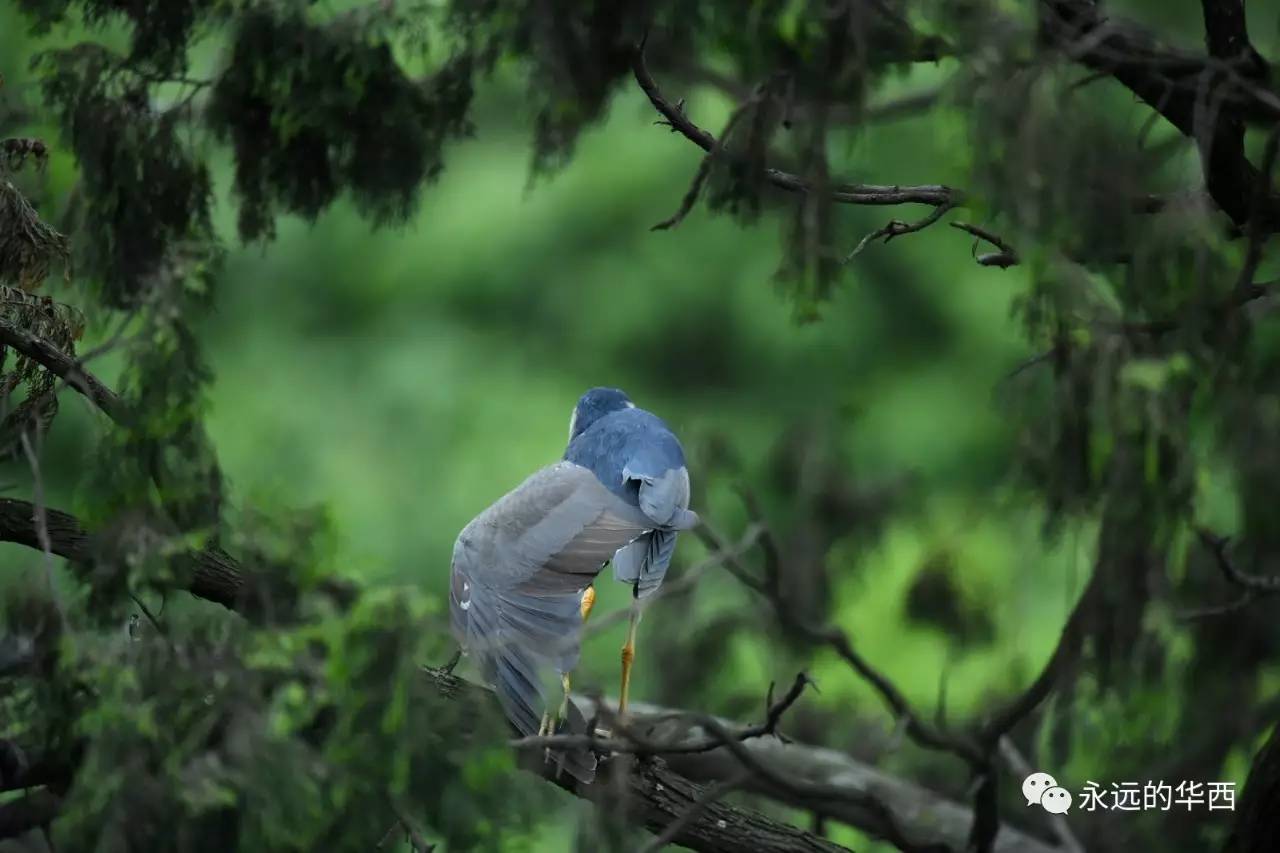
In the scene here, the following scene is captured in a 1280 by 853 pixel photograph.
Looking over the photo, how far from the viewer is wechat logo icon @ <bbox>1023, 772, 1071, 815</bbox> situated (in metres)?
3.11

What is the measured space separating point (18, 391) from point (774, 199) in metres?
1.28

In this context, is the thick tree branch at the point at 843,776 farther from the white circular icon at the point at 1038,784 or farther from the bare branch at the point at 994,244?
the bare branch at the point at 994,244

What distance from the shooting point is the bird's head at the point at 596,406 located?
324 centimetres

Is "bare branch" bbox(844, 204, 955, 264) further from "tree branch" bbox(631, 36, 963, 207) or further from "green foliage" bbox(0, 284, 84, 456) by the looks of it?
"green foliage" bbox(0, 284, 84, 456)

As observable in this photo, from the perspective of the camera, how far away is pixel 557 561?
8.11 ft

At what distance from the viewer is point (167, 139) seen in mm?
2654

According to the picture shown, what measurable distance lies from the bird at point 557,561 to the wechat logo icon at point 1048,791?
0.86 meters

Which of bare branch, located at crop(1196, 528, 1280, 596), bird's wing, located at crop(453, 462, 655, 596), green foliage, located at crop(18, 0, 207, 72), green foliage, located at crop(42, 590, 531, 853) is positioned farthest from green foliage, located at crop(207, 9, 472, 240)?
bare branch, located at crop(1196, 528, 1280, 596)

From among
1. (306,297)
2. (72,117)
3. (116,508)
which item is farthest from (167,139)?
(306,297)

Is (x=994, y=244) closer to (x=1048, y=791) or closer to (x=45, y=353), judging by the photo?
(x=1048, y=791)

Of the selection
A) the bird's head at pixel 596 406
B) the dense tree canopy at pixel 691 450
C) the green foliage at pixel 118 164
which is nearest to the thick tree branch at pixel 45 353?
the dense tree canopy at pixel 691 450

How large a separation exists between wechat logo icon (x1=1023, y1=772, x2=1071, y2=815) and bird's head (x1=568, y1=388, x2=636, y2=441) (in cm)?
102

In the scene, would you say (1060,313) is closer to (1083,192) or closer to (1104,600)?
(1083,192)

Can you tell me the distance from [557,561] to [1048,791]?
1191 millimetres
